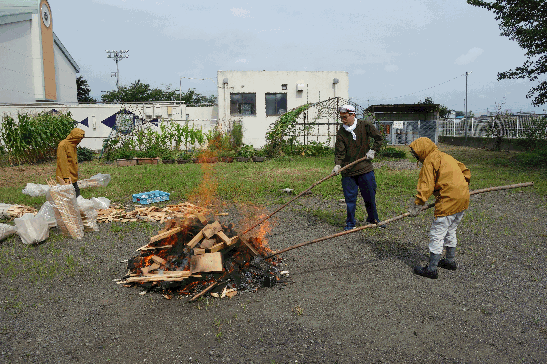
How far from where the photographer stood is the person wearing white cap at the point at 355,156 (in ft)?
21.0

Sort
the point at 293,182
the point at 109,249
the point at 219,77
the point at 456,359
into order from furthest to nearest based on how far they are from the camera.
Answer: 1. the point at 219,77
2. the point at 293,182
3. the point at 109,249
4. the point at 456,359

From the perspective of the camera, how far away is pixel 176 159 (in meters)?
18.1

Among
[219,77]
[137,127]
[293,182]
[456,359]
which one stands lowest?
[456,359]

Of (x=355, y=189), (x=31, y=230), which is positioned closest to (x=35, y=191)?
(x=31, y=230)

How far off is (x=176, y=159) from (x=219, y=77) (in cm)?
777

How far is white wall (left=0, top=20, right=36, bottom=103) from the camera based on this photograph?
25.7 m

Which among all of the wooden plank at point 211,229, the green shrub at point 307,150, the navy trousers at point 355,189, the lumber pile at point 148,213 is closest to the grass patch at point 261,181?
the lumber pile at point 148,213

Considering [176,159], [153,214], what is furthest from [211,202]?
A: [176,159]

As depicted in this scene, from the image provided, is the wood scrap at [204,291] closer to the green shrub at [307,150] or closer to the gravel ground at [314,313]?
the gravel ground at [314,313]

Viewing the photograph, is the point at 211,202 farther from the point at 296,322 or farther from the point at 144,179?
the point at 296,322

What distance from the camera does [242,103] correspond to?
24.3m

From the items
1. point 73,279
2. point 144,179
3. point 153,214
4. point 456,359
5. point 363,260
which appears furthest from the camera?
point 144,179

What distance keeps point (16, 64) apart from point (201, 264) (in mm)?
28596

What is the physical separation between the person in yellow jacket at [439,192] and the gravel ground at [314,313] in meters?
0.38
